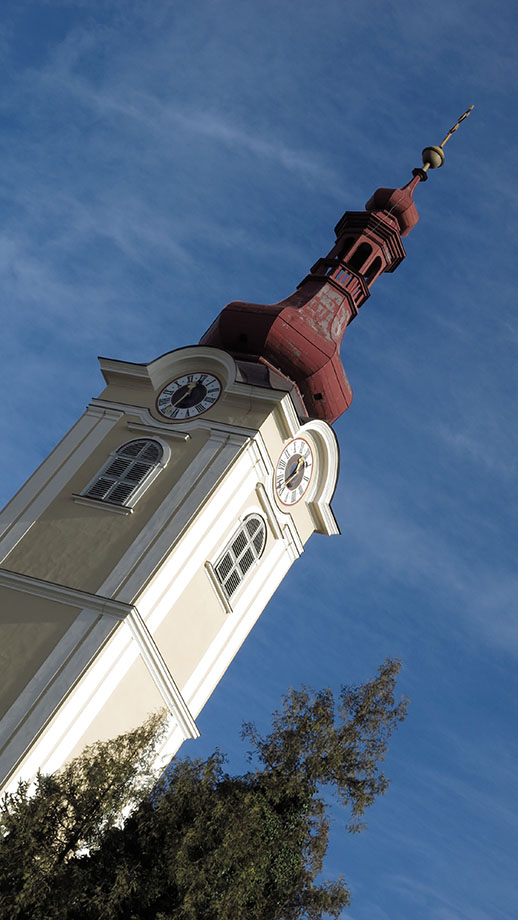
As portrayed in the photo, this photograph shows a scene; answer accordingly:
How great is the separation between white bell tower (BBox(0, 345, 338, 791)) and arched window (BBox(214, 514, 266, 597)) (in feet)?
0.15

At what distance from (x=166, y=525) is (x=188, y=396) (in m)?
4.35

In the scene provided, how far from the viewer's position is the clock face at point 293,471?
28.5 m

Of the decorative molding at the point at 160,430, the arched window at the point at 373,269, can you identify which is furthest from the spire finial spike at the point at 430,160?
the decorative molding at the point at 160,430

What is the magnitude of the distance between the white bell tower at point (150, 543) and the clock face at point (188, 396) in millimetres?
41

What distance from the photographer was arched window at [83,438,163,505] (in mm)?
26359

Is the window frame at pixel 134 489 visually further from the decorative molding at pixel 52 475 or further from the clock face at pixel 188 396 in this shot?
the clock face at pixel 188 396

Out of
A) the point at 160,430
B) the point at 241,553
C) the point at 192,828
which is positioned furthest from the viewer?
the point at 160,430

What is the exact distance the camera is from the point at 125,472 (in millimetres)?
26922

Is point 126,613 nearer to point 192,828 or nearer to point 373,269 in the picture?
point 192,828

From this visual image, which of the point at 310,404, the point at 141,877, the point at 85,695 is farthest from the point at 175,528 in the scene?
the point at 141,877

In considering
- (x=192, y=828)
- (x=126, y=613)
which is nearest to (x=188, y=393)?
(x=126, y=613)

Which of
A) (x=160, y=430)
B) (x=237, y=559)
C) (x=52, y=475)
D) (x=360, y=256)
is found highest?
(x=360, y=256)

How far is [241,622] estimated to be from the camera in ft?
89.2

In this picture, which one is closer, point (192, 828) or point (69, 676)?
point (192, 828)
